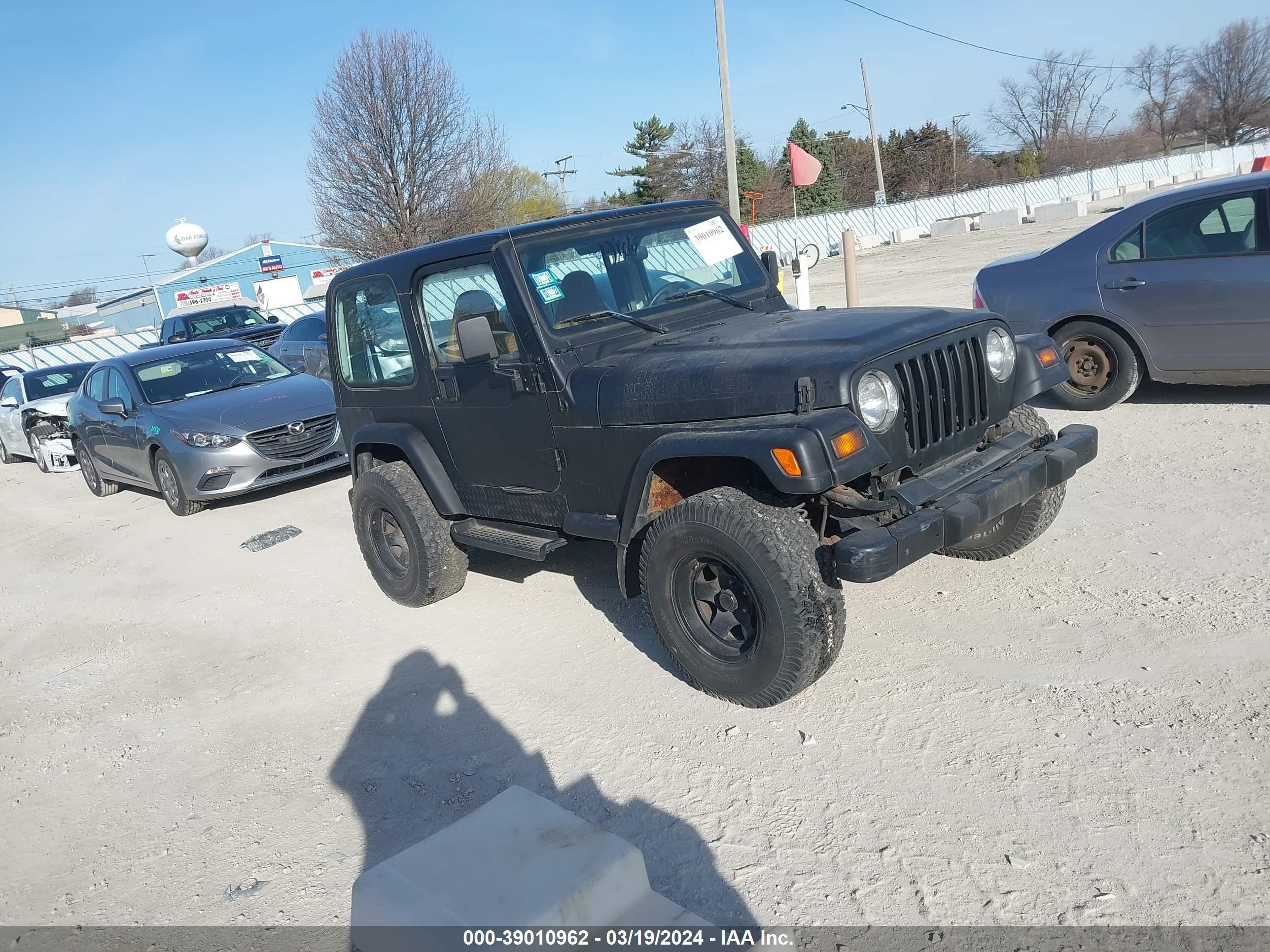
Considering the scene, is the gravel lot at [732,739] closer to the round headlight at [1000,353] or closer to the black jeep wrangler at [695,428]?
the black jeep wrangler at [695,428]

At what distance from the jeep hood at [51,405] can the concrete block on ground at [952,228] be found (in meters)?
29.0

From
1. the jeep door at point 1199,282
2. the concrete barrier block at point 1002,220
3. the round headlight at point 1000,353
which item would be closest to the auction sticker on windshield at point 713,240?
the round headlight at point 1000,353

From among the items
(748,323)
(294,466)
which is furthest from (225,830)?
(294,466)

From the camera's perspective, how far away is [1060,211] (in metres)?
32.1

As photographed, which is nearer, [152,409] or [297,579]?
[297,579]

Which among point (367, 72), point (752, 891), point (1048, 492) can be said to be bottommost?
point (752, 891)

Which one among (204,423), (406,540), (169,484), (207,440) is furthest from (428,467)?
(169,484)

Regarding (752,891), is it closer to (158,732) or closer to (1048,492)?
(1048,492)

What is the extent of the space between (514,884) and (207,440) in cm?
782

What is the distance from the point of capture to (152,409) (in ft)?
31.7

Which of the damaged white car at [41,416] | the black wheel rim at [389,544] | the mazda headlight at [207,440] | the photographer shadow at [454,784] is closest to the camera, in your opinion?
the photographer shadow at [454,784]

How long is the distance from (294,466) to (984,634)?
696 cm

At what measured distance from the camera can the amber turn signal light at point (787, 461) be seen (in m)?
3.46

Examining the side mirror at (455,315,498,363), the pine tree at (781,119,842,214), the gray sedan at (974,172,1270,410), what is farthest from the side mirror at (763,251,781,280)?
the pine tree at (781,119,842,214)
